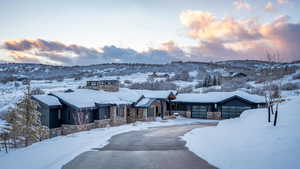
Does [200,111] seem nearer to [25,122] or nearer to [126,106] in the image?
[126,106]

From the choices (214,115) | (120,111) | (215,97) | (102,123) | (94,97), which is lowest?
(214,115)

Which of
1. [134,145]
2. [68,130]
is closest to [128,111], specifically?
[68,130]

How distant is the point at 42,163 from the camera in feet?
50.7

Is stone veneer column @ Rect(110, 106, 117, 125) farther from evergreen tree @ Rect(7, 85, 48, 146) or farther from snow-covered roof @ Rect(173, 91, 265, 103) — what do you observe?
snow-covered roof @ Rect(173, 91, 265, 103)

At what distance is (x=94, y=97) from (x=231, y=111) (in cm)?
2208

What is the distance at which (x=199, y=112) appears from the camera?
46969 mm

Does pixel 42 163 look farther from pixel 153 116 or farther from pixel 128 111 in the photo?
pixel 153 116

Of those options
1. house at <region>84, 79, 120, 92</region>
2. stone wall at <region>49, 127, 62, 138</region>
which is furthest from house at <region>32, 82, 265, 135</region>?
house at <region>84, 79, 120, 92</region>

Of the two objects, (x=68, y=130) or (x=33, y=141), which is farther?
(x=68, y=130)

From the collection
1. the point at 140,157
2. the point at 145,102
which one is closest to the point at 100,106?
the point at 145,102

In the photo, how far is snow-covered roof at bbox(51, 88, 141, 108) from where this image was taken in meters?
32.8

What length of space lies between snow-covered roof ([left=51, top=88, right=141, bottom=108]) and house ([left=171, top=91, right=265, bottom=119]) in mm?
8978

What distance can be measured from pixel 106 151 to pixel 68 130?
1492 cm

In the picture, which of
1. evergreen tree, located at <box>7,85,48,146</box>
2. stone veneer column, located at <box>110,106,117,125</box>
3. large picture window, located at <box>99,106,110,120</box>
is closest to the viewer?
evergreen tree, located at <box>7,85,48,146</box>
